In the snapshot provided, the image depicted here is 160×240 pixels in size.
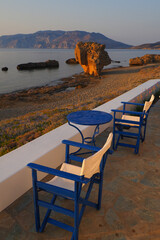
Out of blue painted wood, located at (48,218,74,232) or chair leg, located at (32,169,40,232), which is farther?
blue painted wood, located at (48,218,74,232)

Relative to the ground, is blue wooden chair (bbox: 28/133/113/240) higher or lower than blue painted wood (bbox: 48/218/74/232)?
higher

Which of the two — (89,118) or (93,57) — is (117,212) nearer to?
(89,118)

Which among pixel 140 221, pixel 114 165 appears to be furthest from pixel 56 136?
pixel 140 221

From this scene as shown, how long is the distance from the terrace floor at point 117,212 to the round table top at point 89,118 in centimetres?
90

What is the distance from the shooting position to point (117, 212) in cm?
254

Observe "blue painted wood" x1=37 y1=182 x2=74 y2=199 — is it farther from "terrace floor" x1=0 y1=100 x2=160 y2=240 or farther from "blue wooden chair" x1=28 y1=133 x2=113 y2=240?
"terrace floor" x1=0 y1=100 x2=160 y2=240

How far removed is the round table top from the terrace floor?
2.96 feet

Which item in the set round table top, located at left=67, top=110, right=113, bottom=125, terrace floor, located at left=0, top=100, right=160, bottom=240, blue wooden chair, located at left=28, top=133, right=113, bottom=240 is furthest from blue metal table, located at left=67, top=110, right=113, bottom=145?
terrace floor, located at left=0, top=100, right=160, bottom=240

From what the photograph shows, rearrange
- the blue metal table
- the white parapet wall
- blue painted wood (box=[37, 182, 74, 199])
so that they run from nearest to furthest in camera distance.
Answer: blue painted wood (box=[37, 182, 74, 199]), the white parapet wall, the blue metal table

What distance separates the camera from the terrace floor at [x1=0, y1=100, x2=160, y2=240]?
222cm

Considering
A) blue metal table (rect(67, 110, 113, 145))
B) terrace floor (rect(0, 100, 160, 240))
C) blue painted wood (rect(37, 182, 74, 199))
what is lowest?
terrace floor (rect(0, 100, 160, 240))

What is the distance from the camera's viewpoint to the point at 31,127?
761cm

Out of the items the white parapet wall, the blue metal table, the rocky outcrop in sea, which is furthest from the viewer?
the rocky outcrop in sea

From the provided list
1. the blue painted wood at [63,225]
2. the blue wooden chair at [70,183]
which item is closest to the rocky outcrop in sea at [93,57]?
the blue wooden chair at [70,183]
